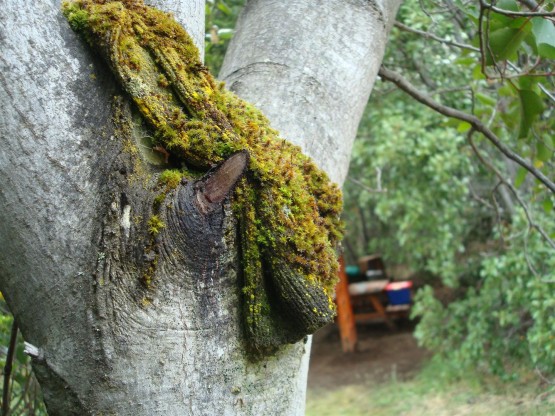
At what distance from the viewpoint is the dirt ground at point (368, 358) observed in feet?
31.4

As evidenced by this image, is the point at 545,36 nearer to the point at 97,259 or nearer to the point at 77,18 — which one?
the point at 77,18

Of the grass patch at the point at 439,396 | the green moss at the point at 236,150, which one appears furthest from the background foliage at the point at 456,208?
the green moss at the point at 236,150

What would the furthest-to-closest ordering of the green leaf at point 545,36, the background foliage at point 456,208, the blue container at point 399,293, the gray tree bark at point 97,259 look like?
1. the blue container at point 399,293
2. the background foliage at point 456,208
3. the green leaf at point 545,36
4. the gray tree bark at point 97,259

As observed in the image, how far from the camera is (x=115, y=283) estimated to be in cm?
110

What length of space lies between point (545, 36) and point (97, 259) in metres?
1.32

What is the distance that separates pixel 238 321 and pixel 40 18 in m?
0.64

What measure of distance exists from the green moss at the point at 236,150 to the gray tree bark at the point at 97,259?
4cm

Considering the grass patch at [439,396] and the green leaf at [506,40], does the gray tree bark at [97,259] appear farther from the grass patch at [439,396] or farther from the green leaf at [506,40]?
the grass patch at [439,396]

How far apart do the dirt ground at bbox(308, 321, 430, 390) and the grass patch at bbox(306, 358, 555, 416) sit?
14.5 inches

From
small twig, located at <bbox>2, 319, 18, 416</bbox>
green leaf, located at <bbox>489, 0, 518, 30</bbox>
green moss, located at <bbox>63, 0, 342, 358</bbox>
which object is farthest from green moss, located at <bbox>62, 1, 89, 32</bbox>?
green leaf, located at <bbox>489, 0, 518, 30</bbox>

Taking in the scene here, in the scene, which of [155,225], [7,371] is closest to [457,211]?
[7,371]

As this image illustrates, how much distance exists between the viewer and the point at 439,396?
24.1 feet

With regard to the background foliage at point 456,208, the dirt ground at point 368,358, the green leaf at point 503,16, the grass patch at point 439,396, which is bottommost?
→ the dirt ground at point 368,358

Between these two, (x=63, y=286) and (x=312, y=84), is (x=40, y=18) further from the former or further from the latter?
(x=312, y=84)
